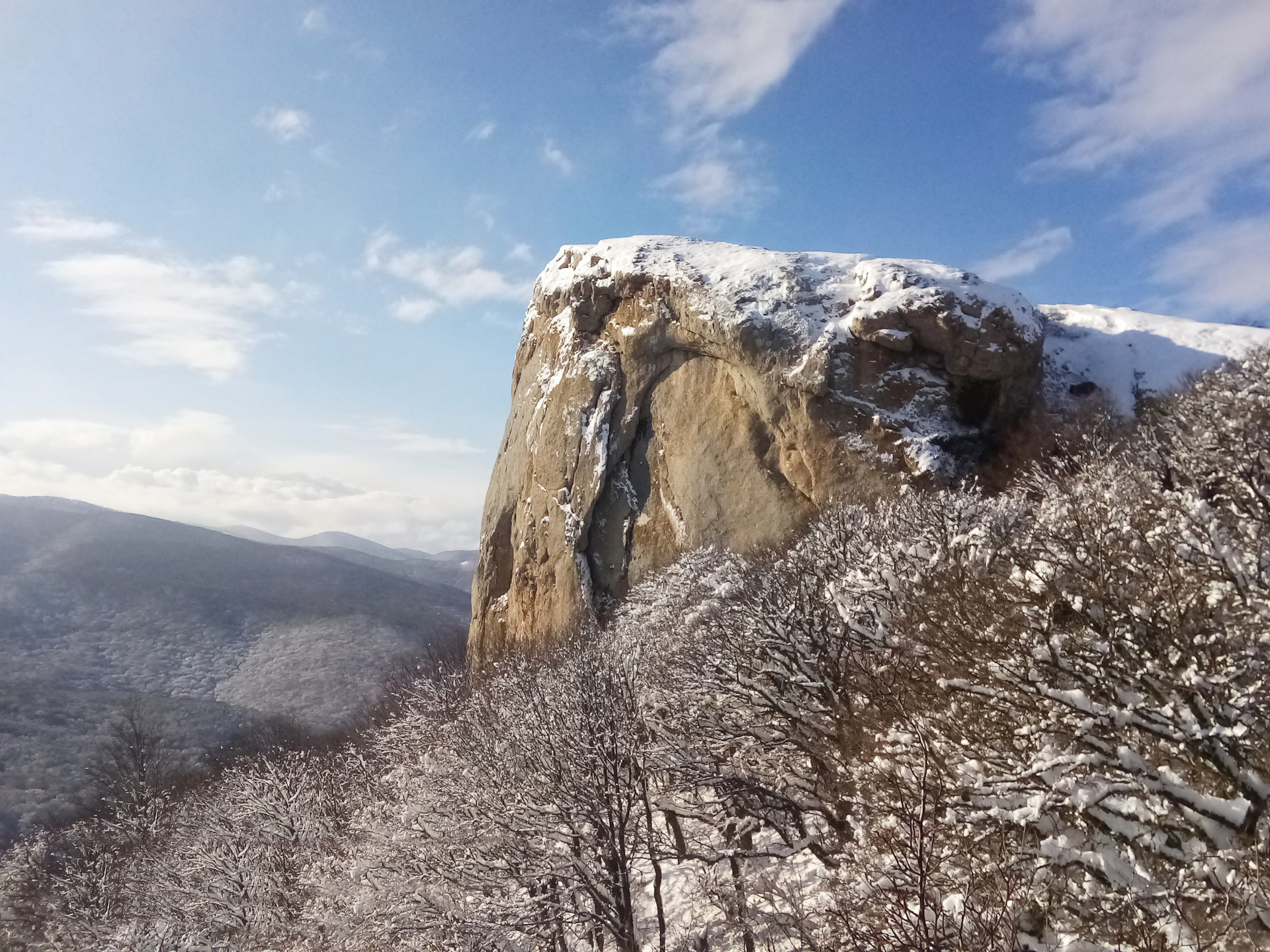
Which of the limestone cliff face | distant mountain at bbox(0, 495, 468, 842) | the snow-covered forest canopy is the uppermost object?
the limestone cliff face

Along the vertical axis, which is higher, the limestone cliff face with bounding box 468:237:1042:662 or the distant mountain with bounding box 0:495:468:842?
the limestone cliff face with bounding box 468:237:1042:662

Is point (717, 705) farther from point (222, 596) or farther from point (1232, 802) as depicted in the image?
point (222, 596)

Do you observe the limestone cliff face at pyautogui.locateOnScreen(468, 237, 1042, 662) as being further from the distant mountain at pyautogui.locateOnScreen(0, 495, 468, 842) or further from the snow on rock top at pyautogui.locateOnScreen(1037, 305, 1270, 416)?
the distant mountain at pyautogui.locateOnScreen(0, 495, 468, 842)

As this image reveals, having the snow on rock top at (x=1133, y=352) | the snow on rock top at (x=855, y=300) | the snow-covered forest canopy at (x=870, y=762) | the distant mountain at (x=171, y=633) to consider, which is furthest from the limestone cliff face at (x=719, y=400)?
the distant mountain at (x=171, y=633)

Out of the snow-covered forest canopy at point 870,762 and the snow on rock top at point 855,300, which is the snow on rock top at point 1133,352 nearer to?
the snow on rock top at point 855,300

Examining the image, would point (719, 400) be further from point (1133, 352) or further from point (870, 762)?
point (870, 762)

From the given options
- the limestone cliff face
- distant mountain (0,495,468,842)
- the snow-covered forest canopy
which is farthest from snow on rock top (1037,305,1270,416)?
distant mountain (0,495,468,842)

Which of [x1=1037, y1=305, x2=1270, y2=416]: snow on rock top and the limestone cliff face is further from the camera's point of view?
[x1=1037, y1=305, x2=1270, y2=416]: snow on rock top
